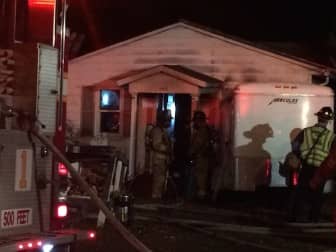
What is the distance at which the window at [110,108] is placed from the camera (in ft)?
59.9

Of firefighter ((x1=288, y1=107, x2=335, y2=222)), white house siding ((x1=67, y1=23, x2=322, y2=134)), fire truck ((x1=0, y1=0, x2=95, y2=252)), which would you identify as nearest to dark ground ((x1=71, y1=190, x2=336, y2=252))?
firefighter ((x1=288, y1=107, x2=335, y2=222))

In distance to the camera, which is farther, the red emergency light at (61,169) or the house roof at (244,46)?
the house roof at (244,46)

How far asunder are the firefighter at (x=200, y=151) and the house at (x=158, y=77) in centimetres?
273

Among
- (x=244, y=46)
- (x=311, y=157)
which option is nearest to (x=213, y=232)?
(x=311, y=157)

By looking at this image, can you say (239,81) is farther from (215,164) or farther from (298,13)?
(298,13)

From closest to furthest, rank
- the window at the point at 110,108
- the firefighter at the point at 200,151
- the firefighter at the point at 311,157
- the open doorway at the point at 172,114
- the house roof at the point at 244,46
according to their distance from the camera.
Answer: the firefighter at the point at 311,157, the firefighter at the point at 200,151, the house roof at the point at 244,46, the open doorway at the point at 172,114, the window at the point at 110,108

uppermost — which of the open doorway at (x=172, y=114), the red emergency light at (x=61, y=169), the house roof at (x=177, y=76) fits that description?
the house roof at (x=177, y=76)

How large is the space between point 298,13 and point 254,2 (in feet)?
4.88

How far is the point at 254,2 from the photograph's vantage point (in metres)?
25.4

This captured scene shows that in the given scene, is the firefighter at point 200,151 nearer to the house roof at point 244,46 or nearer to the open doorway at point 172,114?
the open doorway at point 172,114

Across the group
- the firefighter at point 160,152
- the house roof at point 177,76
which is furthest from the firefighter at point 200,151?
the house roof at point 177,76

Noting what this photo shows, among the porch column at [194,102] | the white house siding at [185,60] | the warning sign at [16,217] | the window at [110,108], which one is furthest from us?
the window at [110,108]

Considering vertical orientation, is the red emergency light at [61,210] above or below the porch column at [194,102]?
below

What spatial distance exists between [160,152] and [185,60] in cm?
439
